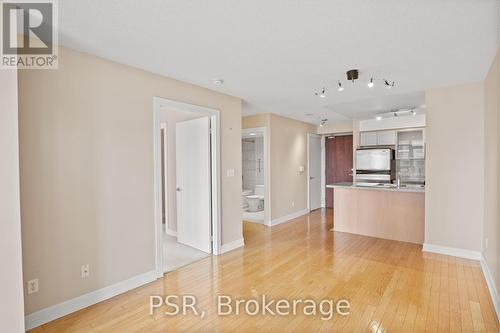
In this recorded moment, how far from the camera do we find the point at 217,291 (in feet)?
9.20

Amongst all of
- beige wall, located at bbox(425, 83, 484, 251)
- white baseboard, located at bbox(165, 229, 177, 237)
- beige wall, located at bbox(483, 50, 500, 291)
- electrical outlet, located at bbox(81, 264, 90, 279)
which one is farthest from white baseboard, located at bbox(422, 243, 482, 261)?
electrical outlet, located at bbox(81, 264, 90, 279)

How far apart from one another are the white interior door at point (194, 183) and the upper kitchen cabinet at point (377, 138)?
422 centimetres

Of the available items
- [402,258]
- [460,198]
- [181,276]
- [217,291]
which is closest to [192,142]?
[181,276]

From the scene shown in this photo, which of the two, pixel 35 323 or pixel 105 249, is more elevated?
pixel 105 249

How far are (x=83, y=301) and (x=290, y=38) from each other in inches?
121

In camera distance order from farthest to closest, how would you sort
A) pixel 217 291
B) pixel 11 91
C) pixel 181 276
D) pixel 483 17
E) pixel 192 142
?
pixel 192 142, pixel 181 276, pixel 217 291, pixel 483 17, pixel 11 91

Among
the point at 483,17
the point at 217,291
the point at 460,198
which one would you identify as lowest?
the point at 217,291

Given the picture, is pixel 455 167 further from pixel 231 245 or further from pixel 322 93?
pixel 231 245

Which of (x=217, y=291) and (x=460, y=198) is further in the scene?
(x=460, y=198)

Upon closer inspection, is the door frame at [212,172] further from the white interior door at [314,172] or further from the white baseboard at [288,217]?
the white interior door at [314,172]

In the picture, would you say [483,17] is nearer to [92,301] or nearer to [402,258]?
[402,258]

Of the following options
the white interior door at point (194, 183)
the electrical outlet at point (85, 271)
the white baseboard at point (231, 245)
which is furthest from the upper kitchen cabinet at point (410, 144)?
the electrical outlet at point (85, 271)

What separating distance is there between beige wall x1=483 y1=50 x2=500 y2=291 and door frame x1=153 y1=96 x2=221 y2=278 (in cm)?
313

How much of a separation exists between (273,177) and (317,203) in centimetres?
238
